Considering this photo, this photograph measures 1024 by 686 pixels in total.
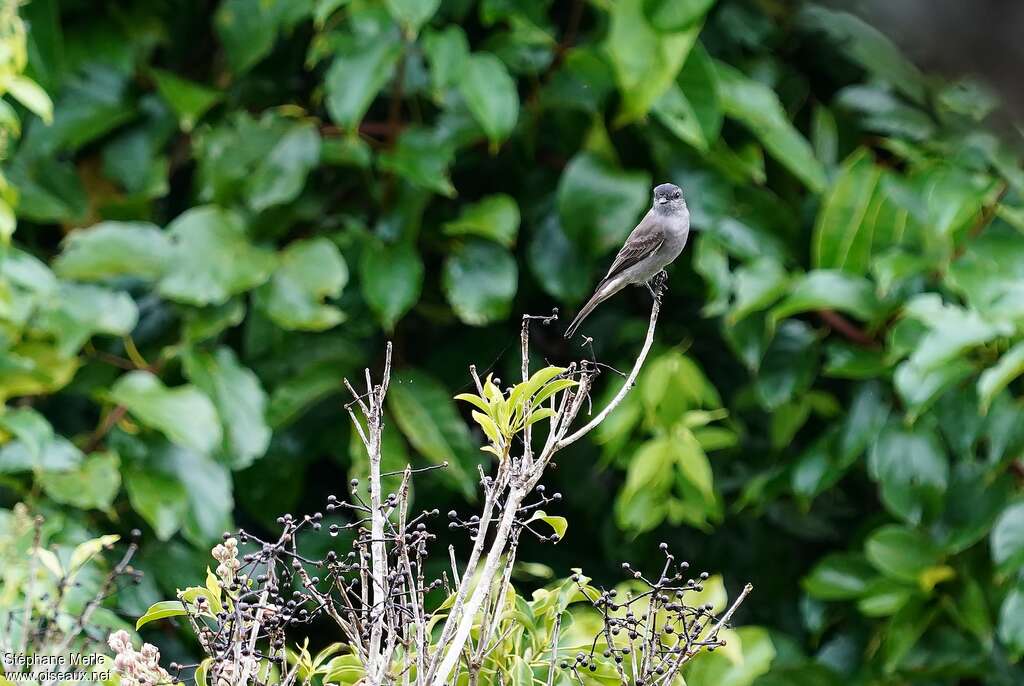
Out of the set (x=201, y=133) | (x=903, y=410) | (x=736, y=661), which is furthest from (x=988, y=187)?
(x=201, y=133)

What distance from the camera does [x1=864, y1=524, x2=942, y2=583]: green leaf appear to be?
10.0 feet

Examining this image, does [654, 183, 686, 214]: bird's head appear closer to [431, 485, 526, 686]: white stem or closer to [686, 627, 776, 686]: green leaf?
[686, 627, 776, 686]: green leaf

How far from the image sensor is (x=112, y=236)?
3.04 meters

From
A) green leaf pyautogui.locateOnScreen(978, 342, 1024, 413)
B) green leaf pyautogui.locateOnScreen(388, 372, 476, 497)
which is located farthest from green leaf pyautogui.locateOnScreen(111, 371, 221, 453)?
green leaf pyautogui.locateOnScreen(978, 342, 1024, 413)

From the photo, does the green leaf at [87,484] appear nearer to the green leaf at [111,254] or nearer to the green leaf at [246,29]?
the green leaf at [111,254]

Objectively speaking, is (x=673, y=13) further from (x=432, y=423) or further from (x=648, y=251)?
(x=432, y=423)

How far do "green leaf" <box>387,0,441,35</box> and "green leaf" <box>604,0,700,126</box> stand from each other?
0.45 m

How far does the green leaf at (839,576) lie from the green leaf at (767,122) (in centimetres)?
99

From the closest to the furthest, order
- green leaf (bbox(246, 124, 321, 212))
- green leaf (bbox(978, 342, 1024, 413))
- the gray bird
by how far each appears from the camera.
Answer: the gray bird → green leaf (bbox(978, 342, 1024, 413)) → green leaf (bbox(246, 124, 321, 212))

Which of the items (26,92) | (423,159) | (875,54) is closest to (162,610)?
(26,92)

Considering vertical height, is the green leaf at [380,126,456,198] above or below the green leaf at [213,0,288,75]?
below

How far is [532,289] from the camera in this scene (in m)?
3.42

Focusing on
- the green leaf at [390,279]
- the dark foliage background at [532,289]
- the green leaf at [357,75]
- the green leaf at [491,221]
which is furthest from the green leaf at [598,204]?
the green leaf at [357,75]

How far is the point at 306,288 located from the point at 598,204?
2.51ft
